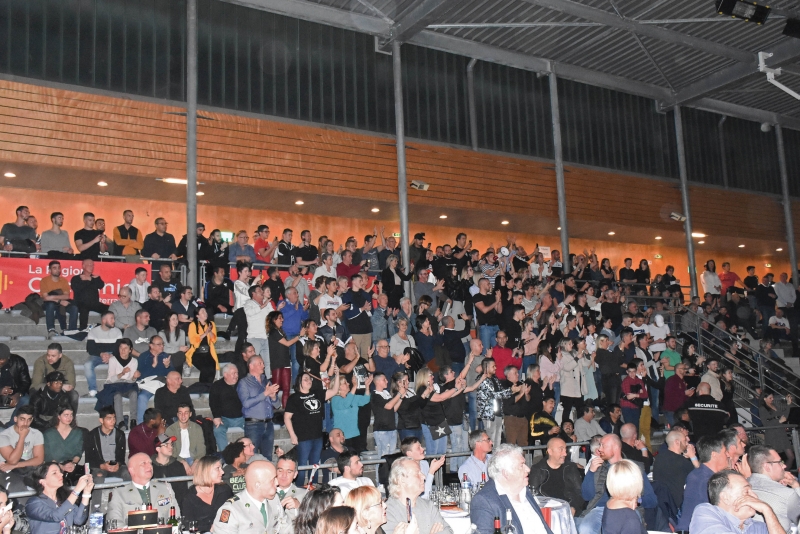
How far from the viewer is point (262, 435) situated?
30.9 ft

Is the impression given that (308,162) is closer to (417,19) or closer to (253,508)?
(417,19)

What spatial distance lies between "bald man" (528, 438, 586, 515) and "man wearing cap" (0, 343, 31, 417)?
5.90m

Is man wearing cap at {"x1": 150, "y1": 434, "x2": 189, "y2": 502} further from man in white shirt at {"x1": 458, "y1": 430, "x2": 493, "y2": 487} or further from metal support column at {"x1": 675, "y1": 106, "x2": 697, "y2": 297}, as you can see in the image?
metal support column at {"x1": 675, "y1": 106, "x2": 697, "y2": 297}

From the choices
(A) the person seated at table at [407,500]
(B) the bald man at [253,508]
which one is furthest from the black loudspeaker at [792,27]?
(B) the bald man at [253,508]

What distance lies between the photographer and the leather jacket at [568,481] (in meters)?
7.82

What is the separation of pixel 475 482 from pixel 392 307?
536 centimetres

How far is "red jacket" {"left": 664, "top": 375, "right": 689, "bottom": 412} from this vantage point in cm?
1255

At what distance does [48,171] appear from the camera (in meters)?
13.3

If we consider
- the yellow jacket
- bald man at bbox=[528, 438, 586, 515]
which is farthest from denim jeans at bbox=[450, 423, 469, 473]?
the yellow jacket

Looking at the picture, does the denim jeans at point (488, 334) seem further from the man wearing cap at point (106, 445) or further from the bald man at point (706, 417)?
the man wearing cap at point (106, 445)

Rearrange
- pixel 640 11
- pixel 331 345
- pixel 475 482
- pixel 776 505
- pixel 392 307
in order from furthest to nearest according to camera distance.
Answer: pixel 640 11
pixel 392 307
pixel 331 345
pixel 475 482
pixel 776 505

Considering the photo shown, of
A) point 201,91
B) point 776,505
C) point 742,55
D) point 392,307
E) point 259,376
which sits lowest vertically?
point 776,505

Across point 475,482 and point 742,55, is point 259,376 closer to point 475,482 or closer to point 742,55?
point 475,482

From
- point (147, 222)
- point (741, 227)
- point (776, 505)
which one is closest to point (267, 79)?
point (147, 222)
